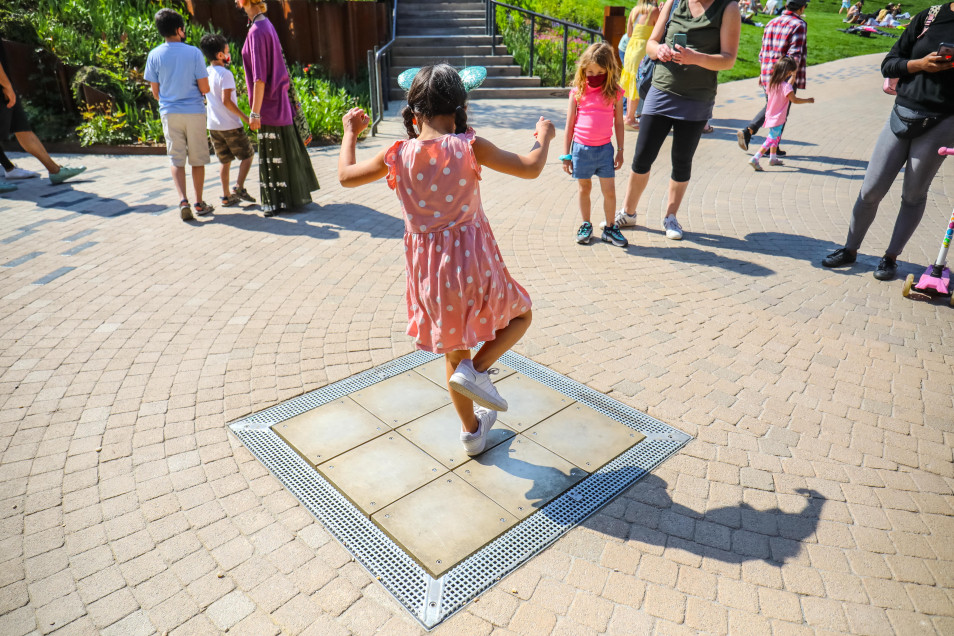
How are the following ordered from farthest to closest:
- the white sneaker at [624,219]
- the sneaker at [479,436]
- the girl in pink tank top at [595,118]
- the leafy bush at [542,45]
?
the leafy bush at [542,45] → the white sneaker at [624,219] → the girl in pink tank top at [595,118] → the sneaker at [479,436]

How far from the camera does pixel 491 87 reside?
12.9 metres

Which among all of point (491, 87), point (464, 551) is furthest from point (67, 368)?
point (491, 87)

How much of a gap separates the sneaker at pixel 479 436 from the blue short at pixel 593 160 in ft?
10.3

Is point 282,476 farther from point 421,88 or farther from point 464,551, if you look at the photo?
point 421,88

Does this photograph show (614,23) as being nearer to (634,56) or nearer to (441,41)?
(634,56)

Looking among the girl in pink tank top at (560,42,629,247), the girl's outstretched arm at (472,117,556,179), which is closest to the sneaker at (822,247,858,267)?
the girl in pink tank top at (560,42,629,247)

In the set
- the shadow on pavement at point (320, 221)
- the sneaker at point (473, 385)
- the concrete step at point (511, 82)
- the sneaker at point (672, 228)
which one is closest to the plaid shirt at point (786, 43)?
the sneaker at point (672, 228)

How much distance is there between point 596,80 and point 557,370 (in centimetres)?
287

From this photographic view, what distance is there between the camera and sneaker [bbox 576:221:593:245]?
588 cm

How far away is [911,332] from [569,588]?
3466 millimetres

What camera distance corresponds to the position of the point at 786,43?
828 centimetres

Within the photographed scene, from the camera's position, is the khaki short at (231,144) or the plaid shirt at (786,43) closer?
the khaki short at (231,144)

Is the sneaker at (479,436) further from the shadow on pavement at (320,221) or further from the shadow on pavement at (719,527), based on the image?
the shadow on pavement at (320,221)

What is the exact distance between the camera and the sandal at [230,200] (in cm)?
695
